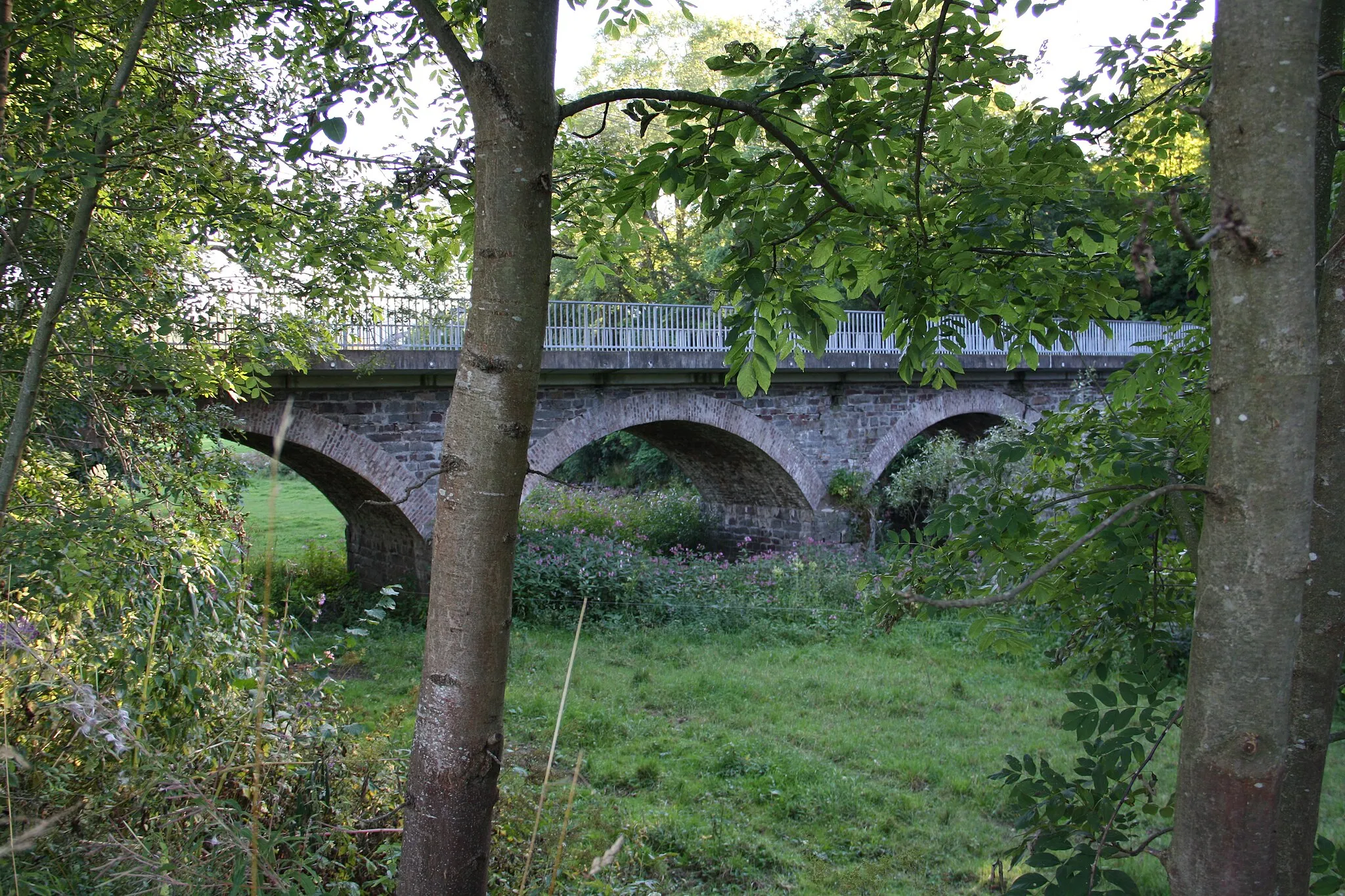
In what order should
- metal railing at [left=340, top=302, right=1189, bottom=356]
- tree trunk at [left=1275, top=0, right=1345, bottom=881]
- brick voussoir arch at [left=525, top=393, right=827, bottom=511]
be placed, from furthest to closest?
1. brick voussoir arch at [left=525, top=393, right=827, bottom=511]
2. metal railing at [left=340, top=302, right=1189, bottom=356]
3. tree trunk at [left=1275, top=0, right=1345, bottom=881]

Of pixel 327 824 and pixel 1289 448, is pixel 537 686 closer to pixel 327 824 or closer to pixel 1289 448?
pixel 327 824

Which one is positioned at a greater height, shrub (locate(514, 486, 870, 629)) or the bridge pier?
the bridge pier

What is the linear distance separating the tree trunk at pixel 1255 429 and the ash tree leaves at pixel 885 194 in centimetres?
84

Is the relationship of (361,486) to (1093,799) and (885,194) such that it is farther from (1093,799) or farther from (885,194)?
(1093,799)

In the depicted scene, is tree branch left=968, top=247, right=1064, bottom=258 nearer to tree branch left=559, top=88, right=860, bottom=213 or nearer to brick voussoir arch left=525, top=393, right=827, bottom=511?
tree branch left=559, top=88, right=860, bottom=213

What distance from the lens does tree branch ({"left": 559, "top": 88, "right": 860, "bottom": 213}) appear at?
1875 mm

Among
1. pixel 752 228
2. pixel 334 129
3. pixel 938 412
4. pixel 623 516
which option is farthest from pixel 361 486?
pixel 938 412

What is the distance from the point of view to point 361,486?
11.0 meters

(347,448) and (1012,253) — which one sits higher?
(1012,253)

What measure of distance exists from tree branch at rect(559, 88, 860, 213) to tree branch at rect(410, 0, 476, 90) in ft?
0.65

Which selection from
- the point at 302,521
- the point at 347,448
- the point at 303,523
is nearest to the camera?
the point at 347,448

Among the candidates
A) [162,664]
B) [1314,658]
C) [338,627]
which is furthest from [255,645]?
[338,627]

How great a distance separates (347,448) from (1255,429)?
9.82 metres

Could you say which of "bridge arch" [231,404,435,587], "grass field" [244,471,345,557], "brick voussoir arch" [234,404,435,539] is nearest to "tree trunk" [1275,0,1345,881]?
"bridge arch" [231,404,435,587]
